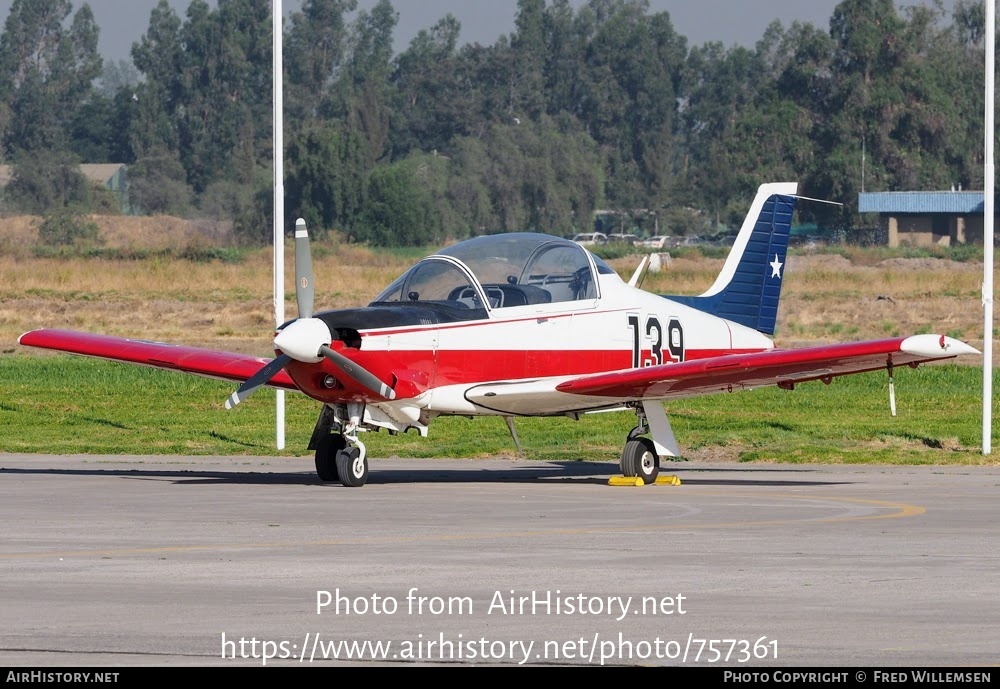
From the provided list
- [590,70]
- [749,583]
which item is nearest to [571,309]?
[749,583]

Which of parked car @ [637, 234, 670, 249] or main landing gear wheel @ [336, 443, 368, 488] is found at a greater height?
parked car @ [637, 234, 670, 249]

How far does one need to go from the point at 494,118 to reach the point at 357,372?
111 meters

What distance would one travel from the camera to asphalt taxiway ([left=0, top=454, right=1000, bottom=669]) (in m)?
7.43

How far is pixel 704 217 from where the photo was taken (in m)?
113

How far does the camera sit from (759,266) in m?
19.0

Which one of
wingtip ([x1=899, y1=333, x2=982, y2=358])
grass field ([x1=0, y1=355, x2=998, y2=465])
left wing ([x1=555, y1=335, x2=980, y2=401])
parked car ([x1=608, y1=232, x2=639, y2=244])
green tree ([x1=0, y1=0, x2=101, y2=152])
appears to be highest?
green tree ([x1=0, y1=0, x2=101, y2=152])

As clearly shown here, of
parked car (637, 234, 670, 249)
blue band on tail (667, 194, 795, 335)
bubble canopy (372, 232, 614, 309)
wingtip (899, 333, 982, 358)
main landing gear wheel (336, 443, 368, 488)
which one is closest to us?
wingtip (899, 333, 982, 358)

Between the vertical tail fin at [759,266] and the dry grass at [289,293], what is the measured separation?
728 inches

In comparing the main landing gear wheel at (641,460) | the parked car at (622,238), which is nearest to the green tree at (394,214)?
the parked car at (622,238)

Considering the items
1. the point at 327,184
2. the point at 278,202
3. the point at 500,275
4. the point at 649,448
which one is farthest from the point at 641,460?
the point at 327,184

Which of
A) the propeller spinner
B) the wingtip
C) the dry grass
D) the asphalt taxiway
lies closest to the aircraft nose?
the propeller spinner

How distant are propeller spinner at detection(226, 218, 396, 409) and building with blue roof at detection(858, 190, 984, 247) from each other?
75580 millimetres

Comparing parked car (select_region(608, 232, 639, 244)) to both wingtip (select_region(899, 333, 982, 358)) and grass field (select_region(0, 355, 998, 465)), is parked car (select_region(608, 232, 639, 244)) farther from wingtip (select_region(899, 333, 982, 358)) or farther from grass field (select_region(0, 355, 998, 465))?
wingtip (select_region(899, 333, 982, 358))

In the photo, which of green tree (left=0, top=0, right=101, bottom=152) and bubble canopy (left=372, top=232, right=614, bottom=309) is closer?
bubble canopy (left=372, top=232, right=614, bottom=309)
